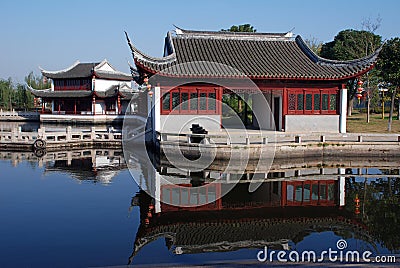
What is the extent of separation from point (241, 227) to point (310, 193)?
12.6ft

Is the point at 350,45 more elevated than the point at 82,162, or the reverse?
the point at 350,45

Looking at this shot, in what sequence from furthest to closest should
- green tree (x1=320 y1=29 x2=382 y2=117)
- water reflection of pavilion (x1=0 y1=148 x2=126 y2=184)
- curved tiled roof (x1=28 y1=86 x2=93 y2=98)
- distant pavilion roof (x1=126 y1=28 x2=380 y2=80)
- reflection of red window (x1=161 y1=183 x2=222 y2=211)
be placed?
curved tiled roof (x1=28 y1=86 x2=93 y2=98) < green tree (x1=320 y1=29 x2=382 y2=117) < distant pavilion roof (x1=126 y1=28 x2=380 y2=80) < water reflection of pavilion (x1=0 y1=148 x2=126 y2=184) < reflection of red window (x1=161 y1=183 x2=222 y2=211)

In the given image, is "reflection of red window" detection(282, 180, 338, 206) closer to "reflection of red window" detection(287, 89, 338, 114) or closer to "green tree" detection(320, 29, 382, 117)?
"reflection of red window" detection(287, 89, 338, 114)

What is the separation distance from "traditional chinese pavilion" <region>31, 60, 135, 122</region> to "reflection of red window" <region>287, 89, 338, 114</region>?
88.8 feet

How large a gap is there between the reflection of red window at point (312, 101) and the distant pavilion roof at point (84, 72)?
1186 inches

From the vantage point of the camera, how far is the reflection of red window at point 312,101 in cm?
2039

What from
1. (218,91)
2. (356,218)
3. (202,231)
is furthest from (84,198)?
(218,91)

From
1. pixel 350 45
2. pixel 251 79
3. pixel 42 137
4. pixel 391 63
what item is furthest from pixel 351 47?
pixel 42 137

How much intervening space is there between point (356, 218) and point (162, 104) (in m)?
11.4

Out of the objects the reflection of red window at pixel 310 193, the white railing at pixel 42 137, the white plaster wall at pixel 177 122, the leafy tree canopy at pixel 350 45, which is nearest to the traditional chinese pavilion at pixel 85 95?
the white railing at pixel 42 137

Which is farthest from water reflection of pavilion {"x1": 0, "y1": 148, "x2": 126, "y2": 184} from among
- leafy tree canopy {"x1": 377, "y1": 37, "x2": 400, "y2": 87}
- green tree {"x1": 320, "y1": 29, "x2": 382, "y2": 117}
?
green tree {"x1": 320, "y1": 29, "x2": 382, "y2": 117}

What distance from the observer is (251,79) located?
64.3 ft

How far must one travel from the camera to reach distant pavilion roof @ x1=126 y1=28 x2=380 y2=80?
748 inches

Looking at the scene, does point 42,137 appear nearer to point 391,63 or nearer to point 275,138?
point 275,138
